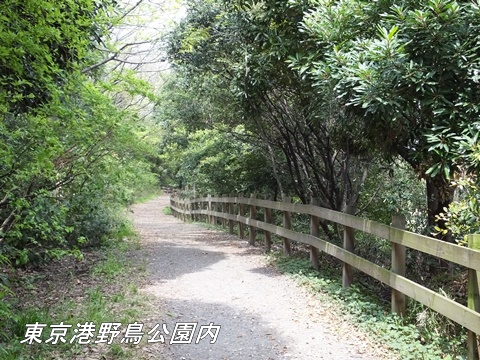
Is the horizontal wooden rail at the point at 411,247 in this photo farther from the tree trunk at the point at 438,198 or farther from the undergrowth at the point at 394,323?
the tree trunk at the point at 438,198

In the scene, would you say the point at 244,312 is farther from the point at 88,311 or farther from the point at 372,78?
the point at 372,78

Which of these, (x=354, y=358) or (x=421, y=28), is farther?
(x=421, y=28)

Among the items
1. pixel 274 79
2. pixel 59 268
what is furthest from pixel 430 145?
pixel 59 268

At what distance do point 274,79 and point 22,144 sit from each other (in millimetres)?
4779

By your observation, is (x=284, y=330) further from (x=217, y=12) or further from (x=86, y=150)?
(x=217, y=12)

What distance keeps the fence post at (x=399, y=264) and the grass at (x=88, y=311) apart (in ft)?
8.94

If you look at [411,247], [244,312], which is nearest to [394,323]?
[411,247]

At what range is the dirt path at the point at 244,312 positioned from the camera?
13.5 feet

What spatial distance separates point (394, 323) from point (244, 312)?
1.72 m

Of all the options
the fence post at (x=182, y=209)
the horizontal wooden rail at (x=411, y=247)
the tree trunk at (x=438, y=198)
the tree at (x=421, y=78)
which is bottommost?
the fence post at (x=182, y=209)

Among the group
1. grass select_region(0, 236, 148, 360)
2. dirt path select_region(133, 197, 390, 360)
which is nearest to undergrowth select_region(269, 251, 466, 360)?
dirt path select_region(133, 197, 390, 360)

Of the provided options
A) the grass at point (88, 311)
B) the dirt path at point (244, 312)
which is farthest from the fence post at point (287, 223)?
the grass at point (88, 311)

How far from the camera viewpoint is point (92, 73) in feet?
30.6

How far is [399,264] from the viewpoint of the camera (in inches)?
181
